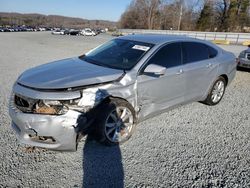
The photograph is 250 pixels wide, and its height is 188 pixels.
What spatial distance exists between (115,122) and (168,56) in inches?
59.8

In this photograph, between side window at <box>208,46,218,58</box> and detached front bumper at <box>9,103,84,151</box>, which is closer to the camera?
detached front bumper at <box>9,103,84,151</box>

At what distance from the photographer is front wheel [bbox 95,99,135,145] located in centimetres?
310

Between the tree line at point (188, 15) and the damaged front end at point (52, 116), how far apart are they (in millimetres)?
57629

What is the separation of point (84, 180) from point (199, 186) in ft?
4.42

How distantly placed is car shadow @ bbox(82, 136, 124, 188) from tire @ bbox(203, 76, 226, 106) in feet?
8.80

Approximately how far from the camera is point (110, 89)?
316cm

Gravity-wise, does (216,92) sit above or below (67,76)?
below

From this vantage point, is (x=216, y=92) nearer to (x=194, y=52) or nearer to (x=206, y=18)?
(x=194, y=52)

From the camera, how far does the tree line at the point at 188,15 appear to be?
55.2 m

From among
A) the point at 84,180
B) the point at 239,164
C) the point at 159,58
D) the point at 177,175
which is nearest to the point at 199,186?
the point at 177,175

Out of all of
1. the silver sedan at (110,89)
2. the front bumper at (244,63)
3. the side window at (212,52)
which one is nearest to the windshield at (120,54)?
the silver sedan at (110,89)

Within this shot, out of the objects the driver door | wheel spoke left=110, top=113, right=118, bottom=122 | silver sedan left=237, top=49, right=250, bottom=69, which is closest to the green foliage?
silver sedan left=237, top=49, right=250, bottom=69

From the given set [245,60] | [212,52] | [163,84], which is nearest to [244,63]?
[245,60]

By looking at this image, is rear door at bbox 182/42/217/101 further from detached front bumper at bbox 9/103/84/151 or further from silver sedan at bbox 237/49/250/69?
silver sedan at bbox 237/49/250/69
